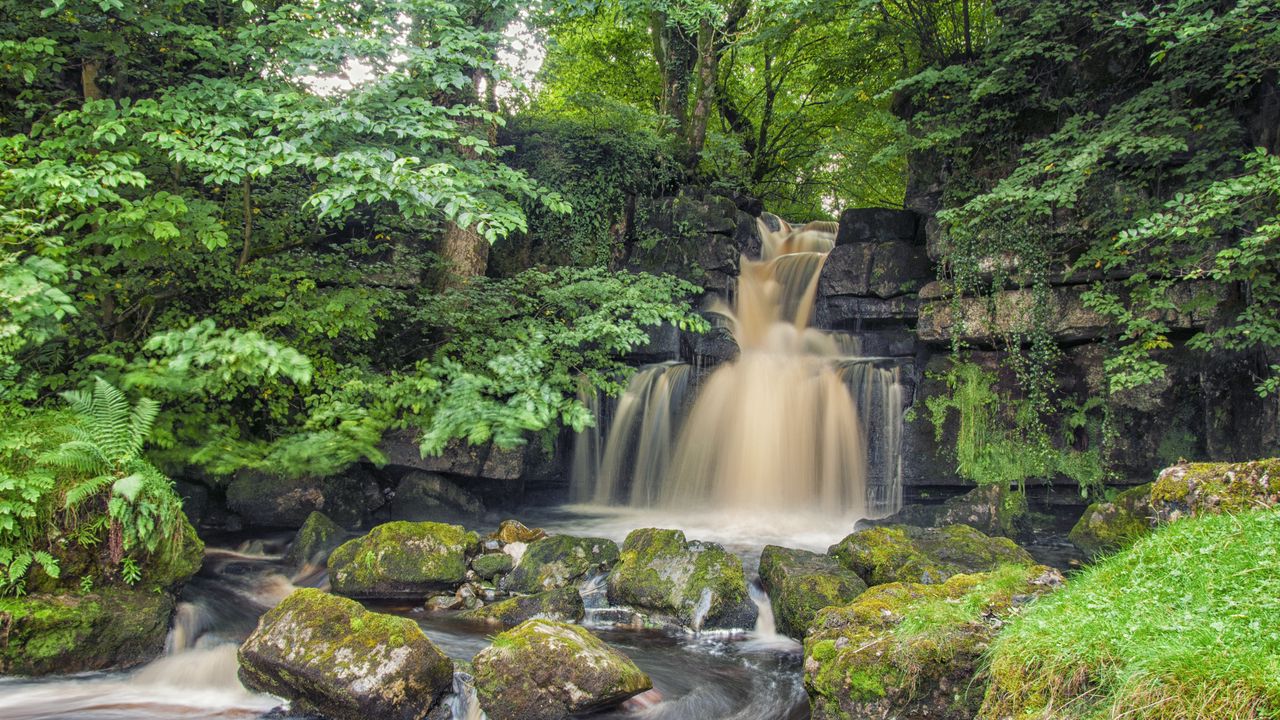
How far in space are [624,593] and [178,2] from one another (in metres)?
6.52

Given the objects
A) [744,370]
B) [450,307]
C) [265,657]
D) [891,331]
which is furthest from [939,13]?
[265,657]

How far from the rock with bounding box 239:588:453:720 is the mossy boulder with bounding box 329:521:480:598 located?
1837mm

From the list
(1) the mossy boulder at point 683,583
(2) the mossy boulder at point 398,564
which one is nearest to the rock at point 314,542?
(2) the mossy boulder at point 398,564

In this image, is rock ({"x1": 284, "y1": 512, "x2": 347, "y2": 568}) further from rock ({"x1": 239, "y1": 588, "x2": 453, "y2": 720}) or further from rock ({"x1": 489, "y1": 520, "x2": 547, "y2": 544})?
rock ({"x1": 239, "y1": 588, "x2": 453, "y2": 720})

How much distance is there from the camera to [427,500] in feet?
30.4

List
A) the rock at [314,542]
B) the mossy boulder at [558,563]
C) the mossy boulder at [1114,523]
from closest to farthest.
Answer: the mossy boulder at [1114,523], the mossy boulder at [558,563], the rock at [314,542]

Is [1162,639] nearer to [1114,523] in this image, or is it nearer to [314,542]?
[1114,523]

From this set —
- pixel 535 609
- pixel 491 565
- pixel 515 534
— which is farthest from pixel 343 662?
pixel 515 534

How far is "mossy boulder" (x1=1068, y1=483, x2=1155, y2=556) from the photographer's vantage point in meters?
6.56

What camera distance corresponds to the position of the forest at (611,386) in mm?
4344

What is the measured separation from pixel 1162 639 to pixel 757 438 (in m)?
7.74

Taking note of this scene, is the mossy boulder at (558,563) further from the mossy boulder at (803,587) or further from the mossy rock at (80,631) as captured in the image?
the mossy rock at (80,631)

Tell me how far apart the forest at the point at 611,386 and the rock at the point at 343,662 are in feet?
0.10

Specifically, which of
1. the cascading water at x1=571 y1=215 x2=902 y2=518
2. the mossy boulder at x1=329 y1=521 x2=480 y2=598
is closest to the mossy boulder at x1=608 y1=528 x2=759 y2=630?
the mossy boulder at x1=329 y1=521 x2=480 y2=598
